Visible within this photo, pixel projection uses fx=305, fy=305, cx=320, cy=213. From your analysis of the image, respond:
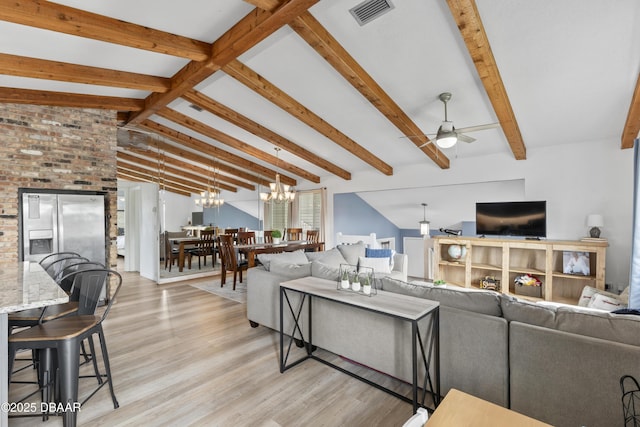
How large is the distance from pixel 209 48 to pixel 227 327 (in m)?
3.21

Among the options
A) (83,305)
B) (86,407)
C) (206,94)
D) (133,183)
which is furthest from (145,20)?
(133,183)

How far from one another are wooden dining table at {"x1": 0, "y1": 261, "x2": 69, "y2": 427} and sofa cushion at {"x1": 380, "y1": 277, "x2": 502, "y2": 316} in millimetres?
2238

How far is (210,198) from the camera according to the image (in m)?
7.63

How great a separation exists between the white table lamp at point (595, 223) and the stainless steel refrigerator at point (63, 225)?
7131 millimetres

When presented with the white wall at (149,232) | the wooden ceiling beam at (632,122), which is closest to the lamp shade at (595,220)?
the wooden ceiling beam at (632,122)

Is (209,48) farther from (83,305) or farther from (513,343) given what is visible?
(513,343)

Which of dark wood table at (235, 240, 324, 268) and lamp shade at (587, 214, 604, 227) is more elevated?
lamp shade at (587, 214, 604, 227)

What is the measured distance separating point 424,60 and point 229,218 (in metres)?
7.26

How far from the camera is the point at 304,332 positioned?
309cm

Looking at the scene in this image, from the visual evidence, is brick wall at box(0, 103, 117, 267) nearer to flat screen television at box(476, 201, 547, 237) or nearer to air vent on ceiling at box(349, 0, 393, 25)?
air vent on ceiling at box(349, 0, 393, 25)

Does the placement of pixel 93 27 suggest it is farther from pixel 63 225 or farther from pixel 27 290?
pixel 63 225

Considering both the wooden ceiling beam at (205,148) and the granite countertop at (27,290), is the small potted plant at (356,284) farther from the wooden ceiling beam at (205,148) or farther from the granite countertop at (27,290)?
the wooden ceiling beam at (205,148)

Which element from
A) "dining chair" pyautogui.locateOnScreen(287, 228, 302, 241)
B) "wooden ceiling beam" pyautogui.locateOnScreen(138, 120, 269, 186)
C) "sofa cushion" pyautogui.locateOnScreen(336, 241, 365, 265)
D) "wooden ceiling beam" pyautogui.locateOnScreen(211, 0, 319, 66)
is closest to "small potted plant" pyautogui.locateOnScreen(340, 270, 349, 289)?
"wooden ceiling beam" pyautogui.locateOnScreen(211, 0, 319, 66)

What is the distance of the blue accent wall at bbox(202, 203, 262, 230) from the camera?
835 cm
